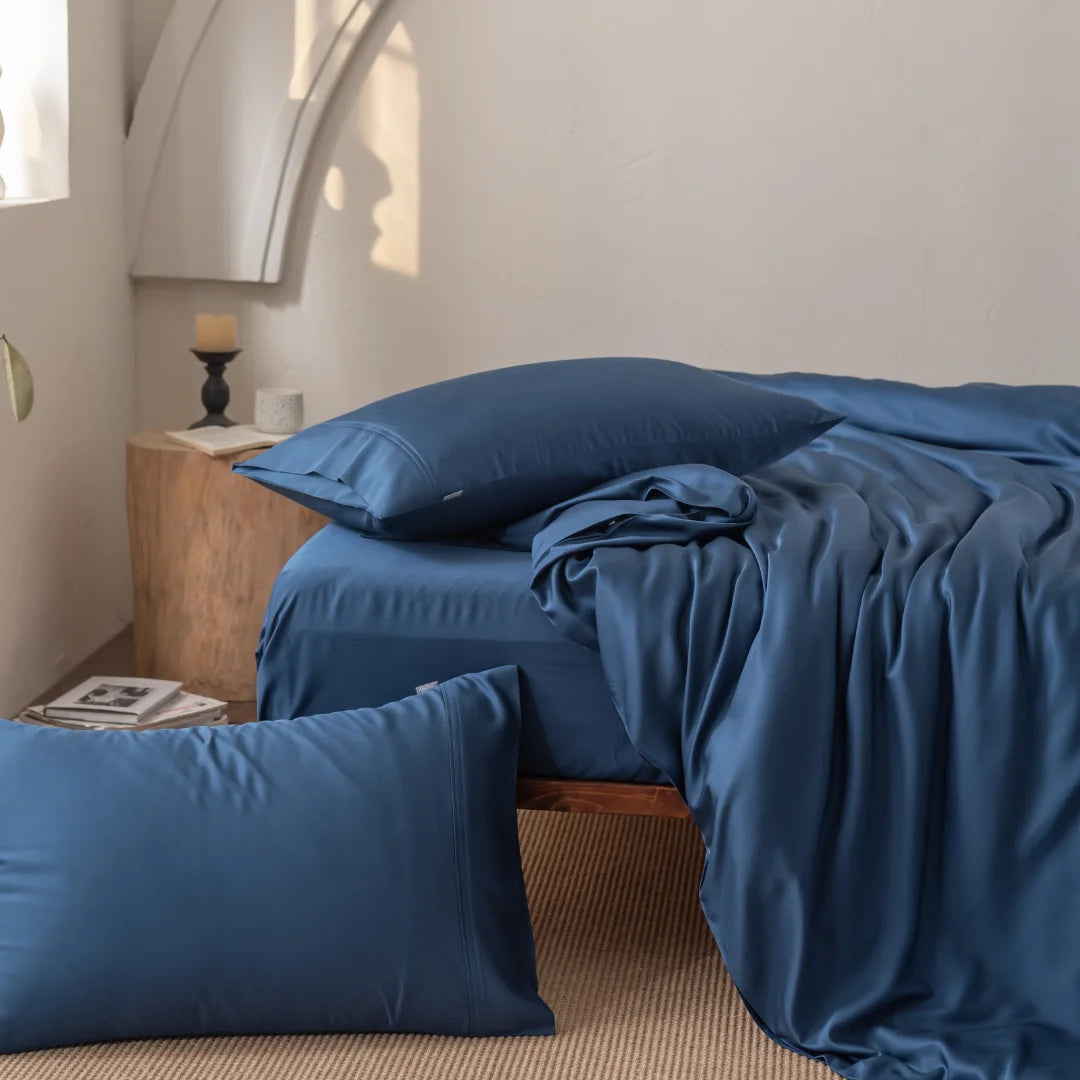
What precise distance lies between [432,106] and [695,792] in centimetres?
250

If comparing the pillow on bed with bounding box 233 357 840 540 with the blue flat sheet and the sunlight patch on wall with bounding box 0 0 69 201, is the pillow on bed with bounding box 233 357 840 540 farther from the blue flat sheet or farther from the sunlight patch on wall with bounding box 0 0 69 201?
the sunlight patch on wall with bounding box 0 0 69 201

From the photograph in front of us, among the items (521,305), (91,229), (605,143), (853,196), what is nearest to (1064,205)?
(853,196)

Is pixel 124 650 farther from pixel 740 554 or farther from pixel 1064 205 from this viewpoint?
pixel 1064 205

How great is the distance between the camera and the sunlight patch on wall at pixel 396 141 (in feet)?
12.7

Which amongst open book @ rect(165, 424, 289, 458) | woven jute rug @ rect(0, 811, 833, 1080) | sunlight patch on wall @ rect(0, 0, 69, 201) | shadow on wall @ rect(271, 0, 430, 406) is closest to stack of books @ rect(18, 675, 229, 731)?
open book @ rect(165, 424, 289, 458)

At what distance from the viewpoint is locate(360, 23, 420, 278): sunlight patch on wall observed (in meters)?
3.87

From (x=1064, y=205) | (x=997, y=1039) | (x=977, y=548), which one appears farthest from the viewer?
(x=1064, y=205)

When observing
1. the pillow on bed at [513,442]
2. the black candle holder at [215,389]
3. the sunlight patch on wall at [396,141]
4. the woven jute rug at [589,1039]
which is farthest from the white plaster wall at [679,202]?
the woven jute rug at [589,1039]

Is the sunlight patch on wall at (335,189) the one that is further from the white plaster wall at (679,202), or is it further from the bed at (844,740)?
the bed at (844,740)

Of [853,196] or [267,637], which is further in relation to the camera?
[853,196]

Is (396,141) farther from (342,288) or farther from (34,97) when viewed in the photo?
(34,97)

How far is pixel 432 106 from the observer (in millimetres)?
3904

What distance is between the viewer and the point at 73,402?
340cm

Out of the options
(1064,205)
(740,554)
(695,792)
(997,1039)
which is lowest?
(997,1039)
